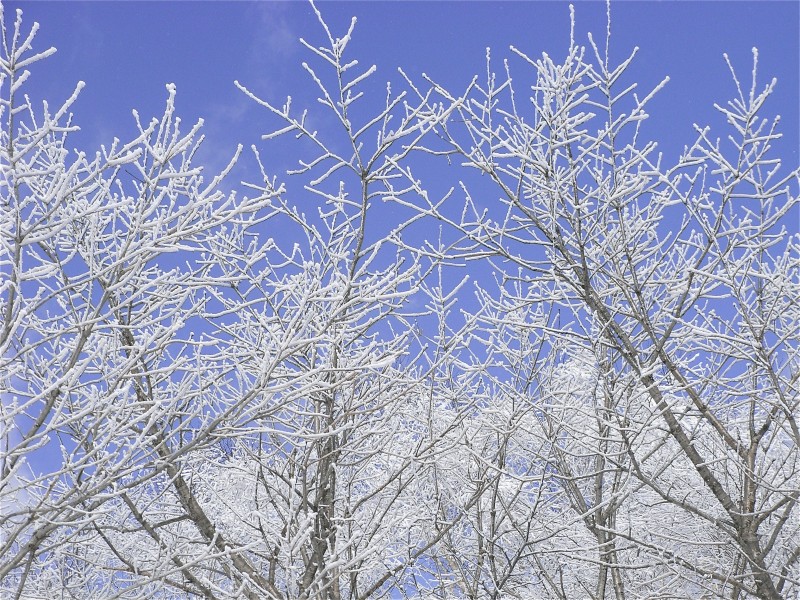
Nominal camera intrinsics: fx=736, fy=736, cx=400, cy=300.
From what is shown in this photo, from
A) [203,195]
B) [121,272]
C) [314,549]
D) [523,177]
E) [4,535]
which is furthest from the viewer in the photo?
[523,177]

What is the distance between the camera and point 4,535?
3.35 metres

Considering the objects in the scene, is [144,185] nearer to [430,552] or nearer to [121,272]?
[121,272]

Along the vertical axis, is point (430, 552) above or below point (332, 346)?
below

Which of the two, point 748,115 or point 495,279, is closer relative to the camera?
point 748,115

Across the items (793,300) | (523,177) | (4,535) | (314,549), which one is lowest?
(314,549)

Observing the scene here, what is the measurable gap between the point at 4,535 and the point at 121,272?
4.47 ft

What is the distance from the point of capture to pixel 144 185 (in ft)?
9.57

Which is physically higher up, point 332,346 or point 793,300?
point 332,346

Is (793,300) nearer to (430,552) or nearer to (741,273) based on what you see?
(741,273)

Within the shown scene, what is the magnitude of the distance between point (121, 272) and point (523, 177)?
2.58 metres

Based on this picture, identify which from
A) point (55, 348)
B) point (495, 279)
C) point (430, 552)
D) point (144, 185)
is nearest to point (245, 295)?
point (55, 348)

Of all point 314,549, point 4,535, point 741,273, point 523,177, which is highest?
point 523,177

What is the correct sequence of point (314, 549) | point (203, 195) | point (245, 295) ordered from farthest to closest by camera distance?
point (245, 295) < point (314, 549) < point (203, 195)

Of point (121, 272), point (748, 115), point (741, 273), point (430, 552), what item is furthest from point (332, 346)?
point (430, 552)
